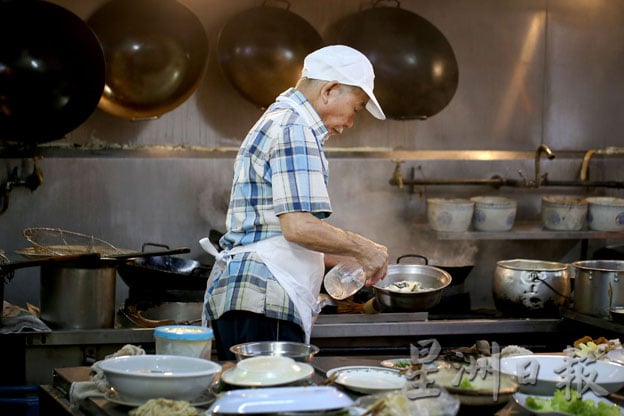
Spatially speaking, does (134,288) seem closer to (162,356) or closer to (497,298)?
(497,298)

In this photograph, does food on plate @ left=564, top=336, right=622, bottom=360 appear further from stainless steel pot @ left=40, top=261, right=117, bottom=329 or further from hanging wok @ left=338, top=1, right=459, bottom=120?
hanging wok @ left=338, top=1, right=459, bottom=120

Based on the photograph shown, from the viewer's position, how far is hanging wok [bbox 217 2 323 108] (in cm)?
509

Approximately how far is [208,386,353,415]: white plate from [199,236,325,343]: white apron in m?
1.05

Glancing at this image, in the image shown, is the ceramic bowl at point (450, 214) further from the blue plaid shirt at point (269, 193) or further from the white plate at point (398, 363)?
the white plate at point (398, 363)

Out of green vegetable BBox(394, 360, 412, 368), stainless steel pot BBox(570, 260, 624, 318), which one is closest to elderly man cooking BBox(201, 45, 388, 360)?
green vegetable BBox(394, 360, 412, 368)

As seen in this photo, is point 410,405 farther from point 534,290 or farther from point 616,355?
point 534,290

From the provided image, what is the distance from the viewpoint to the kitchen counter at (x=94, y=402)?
7.91 feet

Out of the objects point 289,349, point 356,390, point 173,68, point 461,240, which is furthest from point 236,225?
point 461,240

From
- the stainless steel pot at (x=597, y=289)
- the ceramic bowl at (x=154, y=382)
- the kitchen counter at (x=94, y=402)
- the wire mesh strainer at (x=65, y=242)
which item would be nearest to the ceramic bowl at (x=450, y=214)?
the stainless steel pot at (x=597, y=289)

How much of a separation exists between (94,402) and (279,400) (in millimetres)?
595

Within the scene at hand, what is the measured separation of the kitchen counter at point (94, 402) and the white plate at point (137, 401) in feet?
0.07

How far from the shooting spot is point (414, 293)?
438cm

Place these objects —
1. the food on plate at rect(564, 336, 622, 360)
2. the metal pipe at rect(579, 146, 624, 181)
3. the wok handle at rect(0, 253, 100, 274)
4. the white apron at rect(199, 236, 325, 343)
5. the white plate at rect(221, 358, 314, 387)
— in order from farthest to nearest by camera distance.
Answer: the metal pipe at rect(579, 146, 624, 181) → the wok handle at rect(0, 253, 100, 274) → the white apron at rect(199, 236, 325, 343) → the food on plate at rect(564, 336, 622, 360) → the white plate at rect(221, 358, 314, 387)

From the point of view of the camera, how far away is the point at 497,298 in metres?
4.74
